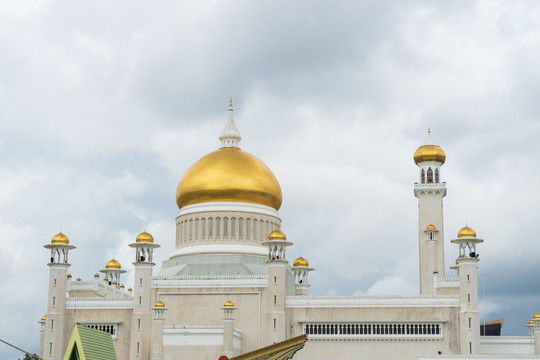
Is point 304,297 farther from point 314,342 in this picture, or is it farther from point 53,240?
point 53,240

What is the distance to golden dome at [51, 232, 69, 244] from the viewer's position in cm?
5741

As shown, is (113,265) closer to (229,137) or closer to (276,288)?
(229,137)

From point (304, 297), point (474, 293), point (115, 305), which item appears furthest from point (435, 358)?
point (115, 305)

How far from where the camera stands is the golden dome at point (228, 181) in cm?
6250

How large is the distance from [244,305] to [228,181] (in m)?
9.88

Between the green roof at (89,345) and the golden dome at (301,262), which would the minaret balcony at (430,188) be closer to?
the golden dome at (301,262)

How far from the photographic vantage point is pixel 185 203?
64.0 m

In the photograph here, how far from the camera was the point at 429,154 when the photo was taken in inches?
2574

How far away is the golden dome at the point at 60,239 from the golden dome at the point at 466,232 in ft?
81.7

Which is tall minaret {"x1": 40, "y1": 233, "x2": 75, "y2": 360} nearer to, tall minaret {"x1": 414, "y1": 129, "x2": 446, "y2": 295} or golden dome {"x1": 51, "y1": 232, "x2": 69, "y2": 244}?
golden dome {"x1": 51, "y1": 232, "x2": 69, "y2": 244}

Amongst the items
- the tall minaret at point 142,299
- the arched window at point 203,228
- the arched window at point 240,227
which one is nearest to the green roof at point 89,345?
the tall minaret at point 142,299

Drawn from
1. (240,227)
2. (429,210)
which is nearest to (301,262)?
(240,227)

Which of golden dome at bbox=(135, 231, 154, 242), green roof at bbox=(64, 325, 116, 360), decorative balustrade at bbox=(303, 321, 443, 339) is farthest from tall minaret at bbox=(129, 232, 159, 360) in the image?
green roof at bbox=(64, 325, 116, 360)

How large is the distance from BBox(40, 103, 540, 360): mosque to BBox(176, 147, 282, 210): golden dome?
0.26ft
